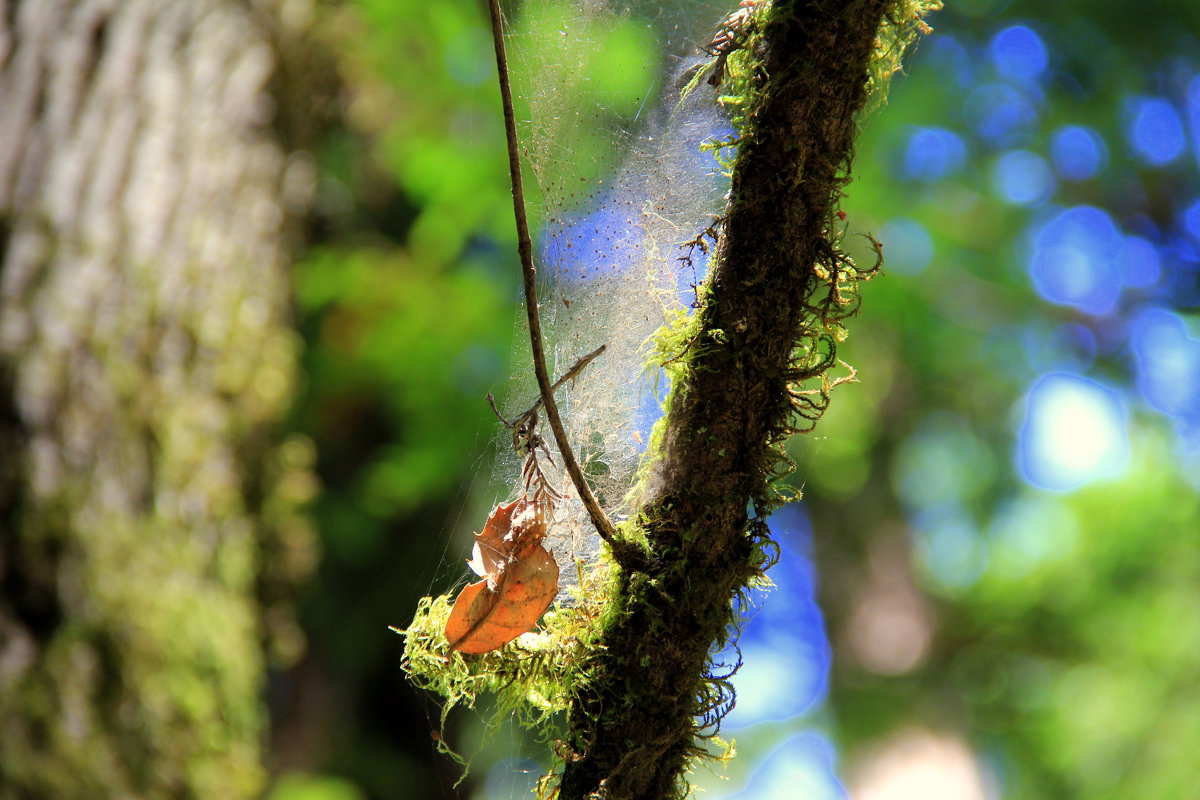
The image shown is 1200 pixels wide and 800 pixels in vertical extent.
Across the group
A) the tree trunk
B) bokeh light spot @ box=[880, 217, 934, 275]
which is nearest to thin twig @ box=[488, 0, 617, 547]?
the tree trunk

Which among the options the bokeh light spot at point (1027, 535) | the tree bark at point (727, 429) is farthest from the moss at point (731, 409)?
the bokeh light spot at point (1027, 535)

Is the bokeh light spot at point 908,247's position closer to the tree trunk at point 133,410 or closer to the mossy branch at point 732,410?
the tree trunk at point 133,410

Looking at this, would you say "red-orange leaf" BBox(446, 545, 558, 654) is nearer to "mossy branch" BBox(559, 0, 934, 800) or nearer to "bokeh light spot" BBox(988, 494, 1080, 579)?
"mossy branch" BBox(559, 0, 934, 800)

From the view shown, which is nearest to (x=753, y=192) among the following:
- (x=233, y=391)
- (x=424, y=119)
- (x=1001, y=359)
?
(x=233, y=391)

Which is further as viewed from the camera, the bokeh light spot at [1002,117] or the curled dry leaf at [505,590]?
the bokeh light spot at [1002,117]

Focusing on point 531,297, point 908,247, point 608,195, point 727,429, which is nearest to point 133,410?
point 608,195

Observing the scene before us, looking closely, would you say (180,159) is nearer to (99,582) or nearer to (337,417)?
(99,582)
